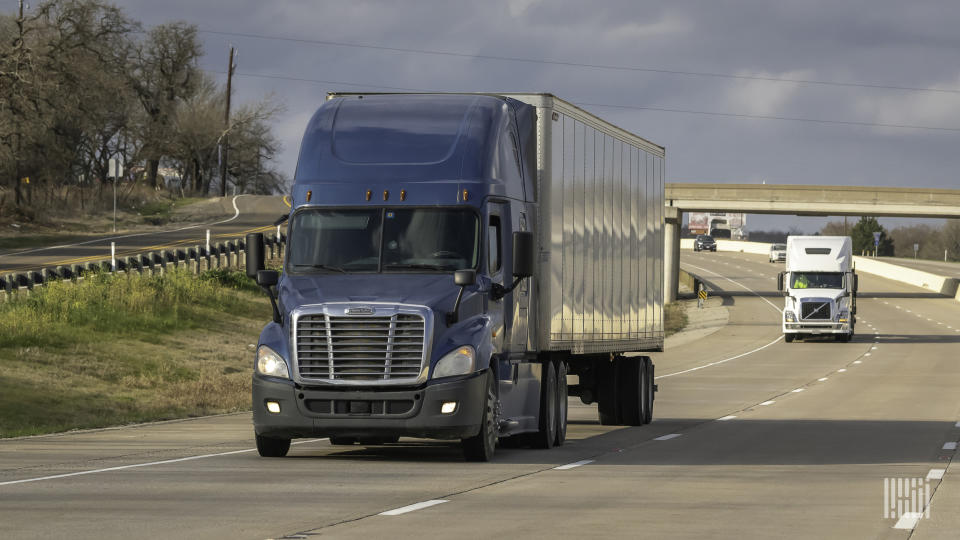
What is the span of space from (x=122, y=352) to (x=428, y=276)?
58.7ft

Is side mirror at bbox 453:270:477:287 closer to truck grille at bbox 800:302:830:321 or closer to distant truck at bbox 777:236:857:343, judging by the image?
distant truck at bbox 777:236:857:343

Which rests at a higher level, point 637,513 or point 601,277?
point 601,277

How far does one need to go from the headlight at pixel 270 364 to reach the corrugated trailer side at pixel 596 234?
3605mm

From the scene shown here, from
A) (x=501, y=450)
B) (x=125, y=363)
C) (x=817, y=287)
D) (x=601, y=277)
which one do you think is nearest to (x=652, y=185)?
(x=601, y=277)

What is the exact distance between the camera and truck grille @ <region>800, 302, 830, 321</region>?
62938 millimetres

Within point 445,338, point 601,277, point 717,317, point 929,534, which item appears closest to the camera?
point 929,534

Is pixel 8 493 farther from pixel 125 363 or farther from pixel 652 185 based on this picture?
pixel 125 363

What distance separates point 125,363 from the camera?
31.6 meters

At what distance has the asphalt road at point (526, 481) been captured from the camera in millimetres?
11242

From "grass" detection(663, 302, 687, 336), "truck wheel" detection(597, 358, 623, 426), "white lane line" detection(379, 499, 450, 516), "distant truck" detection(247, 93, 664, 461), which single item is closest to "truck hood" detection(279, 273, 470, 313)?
"distant truck" detection(247, 93, 664, 461)

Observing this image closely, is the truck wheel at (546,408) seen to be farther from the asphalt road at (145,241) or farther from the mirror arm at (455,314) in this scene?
the asphalt road at (145,241)

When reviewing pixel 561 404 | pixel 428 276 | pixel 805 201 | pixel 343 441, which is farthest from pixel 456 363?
pixel 805 201

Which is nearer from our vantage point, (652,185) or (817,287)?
(652,185)

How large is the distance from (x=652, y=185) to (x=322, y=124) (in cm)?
864
